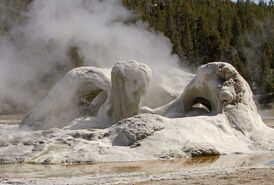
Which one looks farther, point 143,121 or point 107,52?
point 107,52

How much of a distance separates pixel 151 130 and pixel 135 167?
1.63m

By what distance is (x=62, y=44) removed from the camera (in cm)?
2723

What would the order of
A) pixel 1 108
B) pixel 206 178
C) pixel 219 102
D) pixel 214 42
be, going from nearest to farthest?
pixel 206 178
pixel 219 102
pixel 1 108
pixel 214 42

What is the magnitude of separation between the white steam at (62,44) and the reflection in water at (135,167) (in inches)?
268

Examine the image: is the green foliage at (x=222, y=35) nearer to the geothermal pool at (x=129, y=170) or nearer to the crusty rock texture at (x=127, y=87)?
the crusty rock texture at (x=127, y=87)

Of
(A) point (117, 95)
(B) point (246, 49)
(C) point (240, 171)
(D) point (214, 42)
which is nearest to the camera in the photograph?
(C) point (240, 171)

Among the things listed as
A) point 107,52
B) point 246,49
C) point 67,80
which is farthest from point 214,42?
point 67,80

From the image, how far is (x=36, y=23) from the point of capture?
20625 mm

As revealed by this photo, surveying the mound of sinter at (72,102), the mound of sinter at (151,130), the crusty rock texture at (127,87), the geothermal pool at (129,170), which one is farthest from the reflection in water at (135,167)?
the mound of sinter at (72,102)

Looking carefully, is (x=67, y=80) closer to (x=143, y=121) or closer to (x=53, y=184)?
(x=143, y=121)

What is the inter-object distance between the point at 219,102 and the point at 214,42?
24.7m

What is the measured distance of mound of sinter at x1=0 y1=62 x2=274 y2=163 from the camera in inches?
291

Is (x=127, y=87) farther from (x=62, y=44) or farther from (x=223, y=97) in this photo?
(x=62, y=44)

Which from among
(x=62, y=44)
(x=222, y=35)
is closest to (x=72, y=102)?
(x=62, y=44)
